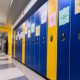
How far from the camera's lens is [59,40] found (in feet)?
7.75

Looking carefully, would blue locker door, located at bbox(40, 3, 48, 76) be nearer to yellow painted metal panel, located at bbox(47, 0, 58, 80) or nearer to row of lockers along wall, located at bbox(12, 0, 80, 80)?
row of lockers along wall, located at bbox(12, 0, 80, 80)

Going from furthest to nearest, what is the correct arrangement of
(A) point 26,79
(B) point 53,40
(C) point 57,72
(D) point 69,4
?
(A) point 26,79 < (B) point 53,40 < (C) point 57,72 < (D) point 69,4

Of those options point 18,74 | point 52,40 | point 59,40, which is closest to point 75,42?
point 59,40

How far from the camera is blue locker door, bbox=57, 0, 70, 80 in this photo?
2107 mm

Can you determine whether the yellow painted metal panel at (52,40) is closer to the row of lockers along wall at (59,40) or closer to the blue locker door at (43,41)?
the row of lockers along wall at (59,40)

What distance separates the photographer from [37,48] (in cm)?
354

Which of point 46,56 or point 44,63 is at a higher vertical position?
point 46,56

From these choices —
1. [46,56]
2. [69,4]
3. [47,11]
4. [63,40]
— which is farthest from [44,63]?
[69,4]

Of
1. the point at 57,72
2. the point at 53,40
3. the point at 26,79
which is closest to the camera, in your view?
the point at 57,72

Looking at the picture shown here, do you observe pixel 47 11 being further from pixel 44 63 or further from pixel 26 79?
pixel 26 79

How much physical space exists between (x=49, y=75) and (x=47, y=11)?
1.61 meters

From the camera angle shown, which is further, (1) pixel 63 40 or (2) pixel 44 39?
(2) pixel 44 39

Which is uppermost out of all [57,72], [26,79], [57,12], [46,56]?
[57,12]

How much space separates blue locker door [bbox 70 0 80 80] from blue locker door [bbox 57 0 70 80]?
119 millimetres
